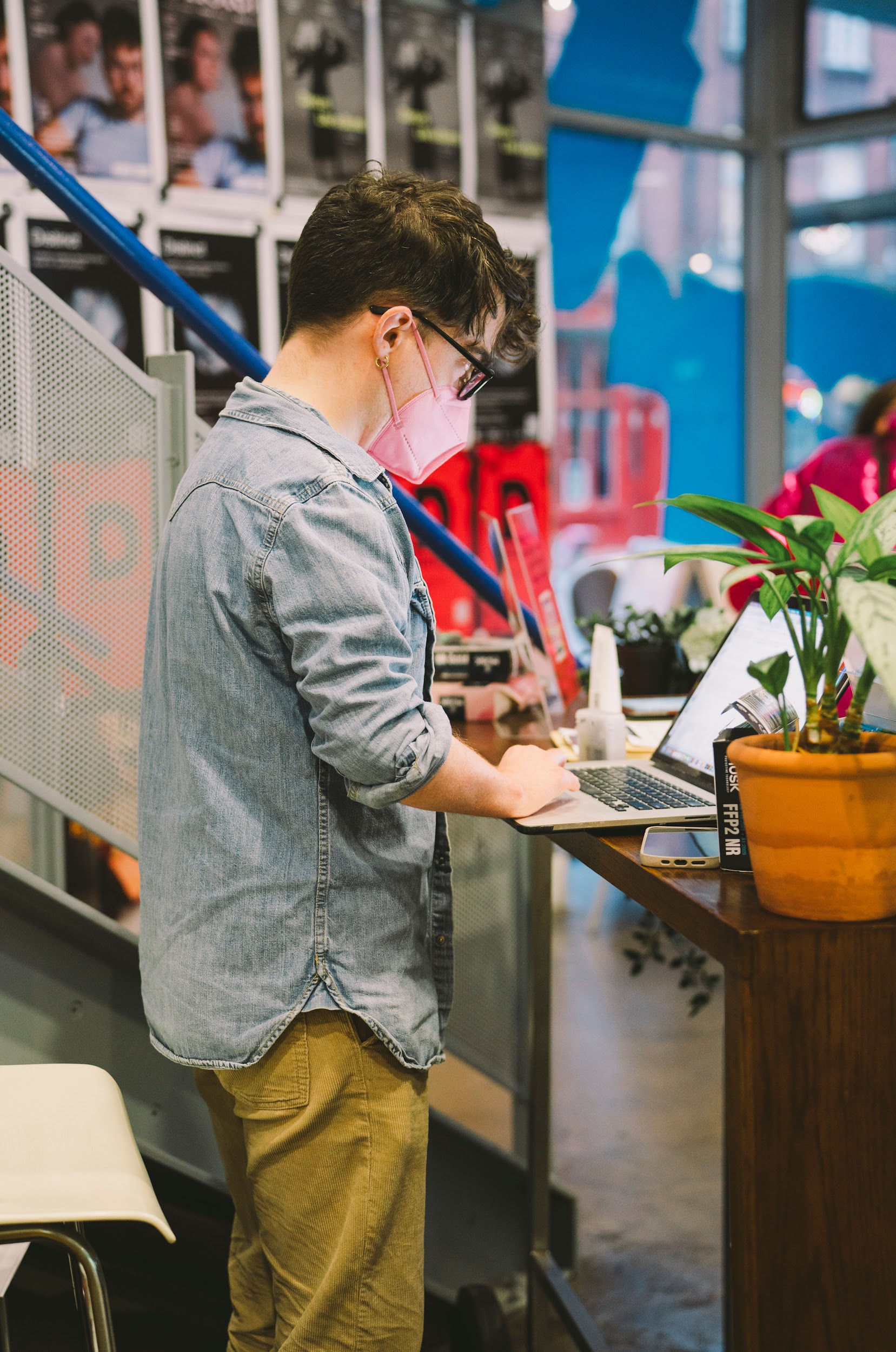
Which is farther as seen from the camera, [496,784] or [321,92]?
[321,92]

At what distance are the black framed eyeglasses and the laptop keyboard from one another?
0.51 m

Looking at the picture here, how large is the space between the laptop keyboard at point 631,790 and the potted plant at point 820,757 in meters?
0.36

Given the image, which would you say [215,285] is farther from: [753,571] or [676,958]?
[753,571]

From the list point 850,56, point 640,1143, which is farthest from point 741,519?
point 850,56

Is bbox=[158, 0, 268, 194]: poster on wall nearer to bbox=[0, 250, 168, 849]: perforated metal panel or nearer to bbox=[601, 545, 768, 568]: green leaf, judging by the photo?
bbox=[0, 250, 168, 849]: perforated metal panel

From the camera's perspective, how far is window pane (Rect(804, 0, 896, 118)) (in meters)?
4.98

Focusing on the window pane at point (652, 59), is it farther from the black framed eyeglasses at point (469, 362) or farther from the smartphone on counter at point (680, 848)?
the smartphone on counter at point (680, 848)

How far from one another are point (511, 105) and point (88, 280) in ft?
5.88

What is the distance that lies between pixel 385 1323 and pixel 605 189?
4608 millimetres

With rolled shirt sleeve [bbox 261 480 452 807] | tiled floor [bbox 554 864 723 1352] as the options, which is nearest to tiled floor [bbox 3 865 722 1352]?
tiled floor [bbox 554 864 723 1352]

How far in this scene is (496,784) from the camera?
1.29 metres

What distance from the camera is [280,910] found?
123 centimetres

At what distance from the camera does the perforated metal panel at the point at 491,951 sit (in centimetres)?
235

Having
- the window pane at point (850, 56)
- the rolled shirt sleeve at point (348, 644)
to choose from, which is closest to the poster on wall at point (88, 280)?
the rolled shirt sleeve at point (348, 644)
